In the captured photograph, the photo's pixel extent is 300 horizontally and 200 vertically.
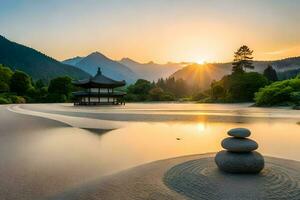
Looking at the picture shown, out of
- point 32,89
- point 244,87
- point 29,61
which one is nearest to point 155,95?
point 244,87

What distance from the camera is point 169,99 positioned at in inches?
2771

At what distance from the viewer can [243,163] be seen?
20.6ft

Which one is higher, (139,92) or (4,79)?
(4,79)

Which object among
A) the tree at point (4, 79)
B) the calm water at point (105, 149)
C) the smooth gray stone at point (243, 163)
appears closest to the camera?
the smooth gray stone at point (243, 163)

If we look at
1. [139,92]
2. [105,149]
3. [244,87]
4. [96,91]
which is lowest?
[105,149]

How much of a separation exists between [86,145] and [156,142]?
273 cm

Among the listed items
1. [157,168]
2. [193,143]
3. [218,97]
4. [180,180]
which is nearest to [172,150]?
[193,143]

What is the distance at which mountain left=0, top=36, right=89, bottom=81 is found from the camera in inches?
5738

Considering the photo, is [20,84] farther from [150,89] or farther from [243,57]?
[243,57]

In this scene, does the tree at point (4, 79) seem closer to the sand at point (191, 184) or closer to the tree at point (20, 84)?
the tree at point (20, 84)

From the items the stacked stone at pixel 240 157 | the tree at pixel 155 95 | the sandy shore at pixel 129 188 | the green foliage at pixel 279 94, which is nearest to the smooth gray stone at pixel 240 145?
the stacked stone at pixel 240 157

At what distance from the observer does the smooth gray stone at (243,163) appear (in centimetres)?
628

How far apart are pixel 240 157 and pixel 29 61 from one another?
6455 inches

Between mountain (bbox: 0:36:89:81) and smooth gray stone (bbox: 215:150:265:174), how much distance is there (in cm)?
14483
